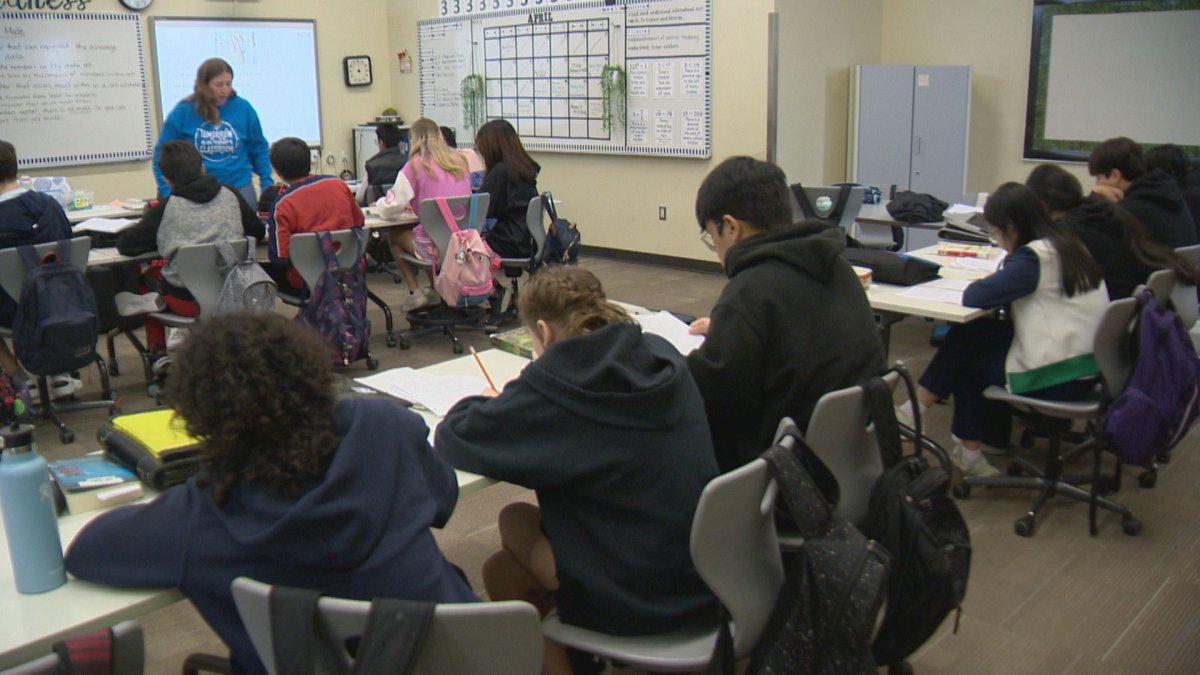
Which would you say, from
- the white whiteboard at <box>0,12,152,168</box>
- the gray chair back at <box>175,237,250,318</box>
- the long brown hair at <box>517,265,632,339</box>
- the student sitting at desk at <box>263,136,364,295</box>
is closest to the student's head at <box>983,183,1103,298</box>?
the long brown hair at <box>517,265,632,339</box>

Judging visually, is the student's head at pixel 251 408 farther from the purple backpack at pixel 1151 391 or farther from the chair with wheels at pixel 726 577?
the purple backpack at pixel 1151 391

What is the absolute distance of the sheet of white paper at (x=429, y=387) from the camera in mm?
2295

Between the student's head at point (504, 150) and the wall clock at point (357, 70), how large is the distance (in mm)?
3542

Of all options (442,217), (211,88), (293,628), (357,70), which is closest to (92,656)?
(293,628)

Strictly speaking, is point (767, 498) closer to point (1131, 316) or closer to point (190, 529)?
point (190, 529)

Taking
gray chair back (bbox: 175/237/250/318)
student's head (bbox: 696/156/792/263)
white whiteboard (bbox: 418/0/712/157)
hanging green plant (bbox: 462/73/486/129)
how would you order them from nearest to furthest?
student's head (bbox: 696/156/792/263)
gray chair back (bbox: 175/237/250/318)
white whiteboard (bbox: 418/0/712/157)
hanging green plant (bbox: 462/73/486/129)

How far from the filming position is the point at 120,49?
7.11m

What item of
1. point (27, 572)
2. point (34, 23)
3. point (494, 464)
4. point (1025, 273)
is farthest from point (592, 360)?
point (34, 23)

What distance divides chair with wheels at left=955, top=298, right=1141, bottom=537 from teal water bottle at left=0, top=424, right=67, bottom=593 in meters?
2.67

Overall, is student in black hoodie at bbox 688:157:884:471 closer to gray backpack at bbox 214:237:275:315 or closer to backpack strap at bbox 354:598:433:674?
backpack strap at bbox 354:598:433:674

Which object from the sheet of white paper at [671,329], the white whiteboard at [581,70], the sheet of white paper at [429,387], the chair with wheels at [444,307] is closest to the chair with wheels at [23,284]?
the chair with wheels at [444,307]

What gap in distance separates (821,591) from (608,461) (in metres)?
0.40

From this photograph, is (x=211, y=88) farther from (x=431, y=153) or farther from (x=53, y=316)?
(x=53, y=316)

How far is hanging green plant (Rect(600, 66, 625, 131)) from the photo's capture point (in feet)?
24.0
